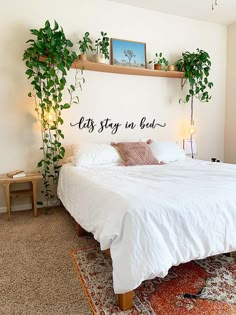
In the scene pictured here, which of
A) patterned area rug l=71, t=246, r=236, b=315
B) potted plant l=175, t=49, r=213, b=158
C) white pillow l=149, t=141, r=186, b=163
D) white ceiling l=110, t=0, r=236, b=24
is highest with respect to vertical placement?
white ceiling l=110, t=0, r=236, b=24

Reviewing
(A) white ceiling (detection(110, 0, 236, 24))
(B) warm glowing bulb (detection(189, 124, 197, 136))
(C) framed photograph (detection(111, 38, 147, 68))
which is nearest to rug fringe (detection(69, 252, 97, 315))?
(C) framed photograph (detection(111, 38, 147, 68))

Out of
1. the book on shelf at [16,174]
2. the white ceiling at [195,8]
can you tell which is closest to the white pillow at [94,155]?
the book on shelf at [16,174]

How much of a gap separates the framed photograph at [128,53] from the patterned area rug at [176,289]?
2611 mm

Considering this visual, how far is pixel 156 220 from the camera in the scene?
141 centimetres

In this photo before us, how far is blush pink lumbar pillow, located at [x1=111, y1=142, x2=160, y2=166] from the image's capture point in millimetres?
2977

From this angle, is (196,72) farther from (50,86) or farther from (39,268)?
(39,268)

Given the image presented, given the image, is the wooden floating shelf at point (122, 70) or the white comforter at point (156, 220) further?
the wooden floating shelf at point (122, 70)

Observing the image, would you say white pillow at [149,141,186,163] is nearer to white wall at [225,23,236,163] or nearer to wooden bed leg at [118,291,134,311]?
white wall at [225,23,236,163]

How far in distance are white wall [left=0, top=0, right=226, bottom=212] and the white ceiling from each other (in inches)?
4.2

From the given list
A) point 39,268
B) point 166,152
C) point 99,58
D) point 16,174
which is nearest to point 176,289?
point 39,268

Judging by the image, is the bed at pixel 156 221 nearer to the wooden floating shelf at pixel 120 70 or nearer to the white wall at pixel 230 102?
the wooden floating shelf at pixel 120 70

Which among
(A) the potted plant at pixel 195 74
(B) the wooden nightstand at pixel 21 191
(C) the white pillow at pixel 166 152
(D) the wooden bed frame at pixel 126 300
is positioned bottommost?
(D) the wooden bed frame at pixel 126 300

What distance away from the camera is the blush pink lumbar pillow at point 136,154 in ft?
9.77

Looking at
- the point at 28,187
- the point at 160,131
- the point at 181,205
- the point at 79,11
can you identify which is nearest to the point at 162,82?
the point at 160,131
